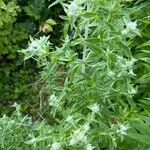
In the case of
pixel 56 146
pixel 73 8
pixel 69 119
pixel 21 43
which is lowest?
pixel 21 43

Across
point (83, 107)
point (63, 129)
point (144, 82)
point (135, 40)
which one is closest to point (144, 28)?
point (135, 40)

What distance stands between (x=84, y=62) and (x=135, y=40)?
1137 mm

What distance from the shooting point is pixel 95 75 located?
8.81 ft

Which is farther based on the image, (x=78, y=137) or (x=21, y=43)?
(x=21, y=43)

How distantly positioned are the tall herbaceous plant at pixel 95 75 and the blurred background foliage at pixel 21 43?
4.62ft

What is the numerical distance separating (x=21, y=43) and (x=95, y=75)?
75.1 inches

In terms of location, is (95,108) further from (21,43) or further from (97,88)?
(21,43)

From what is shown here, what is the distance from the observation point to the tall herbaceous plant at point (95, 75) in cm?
254

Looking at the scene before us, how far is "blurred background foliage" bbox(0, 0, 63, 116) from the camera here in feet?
13.8

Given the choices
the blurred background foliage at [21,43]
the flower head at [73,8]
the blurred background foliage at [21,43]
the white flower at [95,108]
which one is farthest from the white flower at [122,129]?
the blurred background foliage at [21,43]

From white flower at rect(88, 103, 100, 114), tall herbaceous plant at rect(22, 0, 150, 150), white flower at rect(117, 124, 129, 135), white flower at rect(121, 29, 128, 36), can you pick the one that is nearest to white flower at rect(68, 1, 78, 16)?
tall herbaceous plant at rect(22, 0, 150, 150)

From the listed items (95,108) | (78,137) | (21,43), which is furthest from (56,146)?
(21,43)

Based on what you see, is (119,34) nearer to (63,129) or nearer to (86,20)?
(86,20)

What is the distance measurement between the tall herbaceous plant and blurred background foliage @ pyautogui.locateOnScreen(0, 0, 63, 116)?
55.4 inches
